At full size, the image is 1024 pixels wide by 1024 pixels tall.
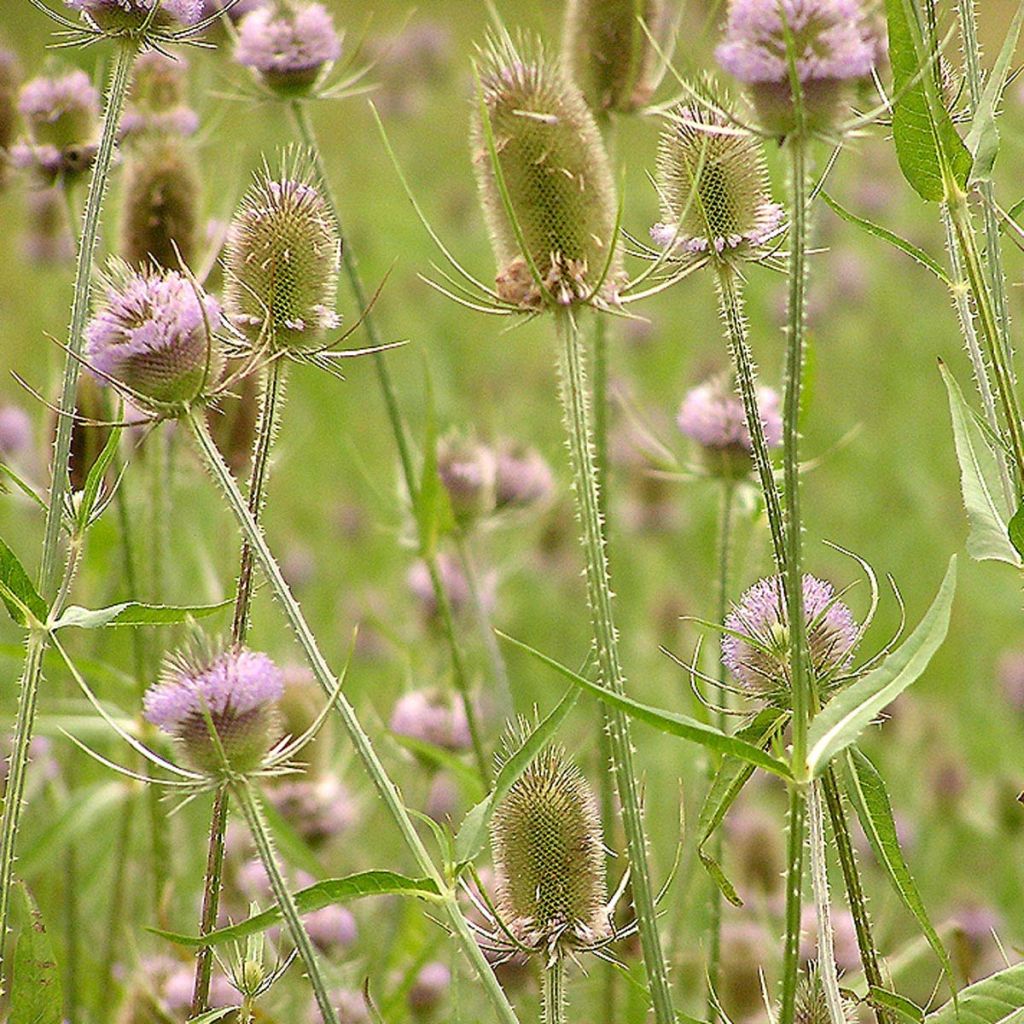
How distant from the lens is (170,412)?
41.4 inches

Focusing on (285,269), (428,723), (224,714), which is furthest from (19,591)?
(428,723)

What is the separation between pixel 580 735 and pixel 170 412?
6.82 feet

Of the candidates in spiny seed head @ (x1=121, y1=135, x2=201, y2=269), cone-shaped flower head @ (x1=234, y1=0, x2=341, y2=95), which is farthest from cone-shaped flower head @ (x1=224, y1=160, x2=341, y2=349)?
spiny seed head @ (x1=121, y1=135, x2=201, y2=269)

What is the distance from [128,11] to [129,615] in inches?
18.4

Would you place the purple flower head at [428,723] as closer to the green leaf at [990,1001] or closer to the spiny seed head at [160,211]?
the spiny seed head at [160,211]

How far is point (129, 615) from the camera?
1138 millimetres

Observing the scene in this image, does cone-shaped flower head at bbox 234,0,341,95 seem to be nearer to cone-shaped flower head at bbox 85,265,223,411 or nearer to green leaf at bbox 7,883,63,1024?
cone-shaped flower head at bbox 85,265,223,411

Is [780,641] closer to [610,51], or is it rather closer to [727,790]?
[727,790]

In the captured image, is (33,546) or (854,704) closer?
(854,704)

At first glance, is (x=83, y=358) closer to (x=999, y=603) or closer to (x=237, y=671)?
(x=237, y=671)

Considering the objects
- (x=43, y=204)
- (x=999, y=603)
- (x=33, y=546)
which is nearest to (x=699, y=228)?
(x=999, y=603)

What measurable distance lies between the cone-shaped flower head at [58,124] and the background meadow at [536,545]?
0.45 ft

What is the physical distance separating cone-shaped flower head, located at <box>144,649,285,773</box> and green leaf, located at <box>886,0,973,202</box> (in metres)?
0.59

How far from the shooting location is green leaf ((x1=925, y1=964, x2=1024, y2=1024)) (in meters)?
1.07
